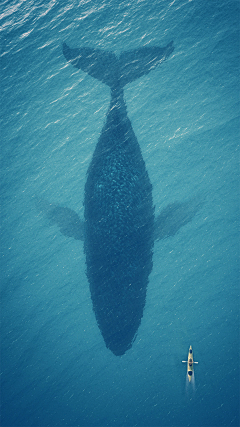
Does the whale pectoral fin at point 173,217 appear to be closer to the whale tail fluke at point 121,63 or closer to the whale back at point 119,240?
Result: the whale back at point 119,240

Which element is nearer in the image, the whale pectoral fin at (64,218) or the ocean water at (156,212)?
the ocean water at (156,212)

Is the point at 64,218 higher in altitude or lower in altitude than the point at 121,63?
lower

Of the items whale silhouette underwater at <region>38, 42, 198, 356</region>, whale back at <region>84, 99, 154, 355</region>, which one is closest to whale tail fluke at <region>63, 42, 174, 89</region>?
whale silhouette underwater at <region>38, 42, 198, 356</region>

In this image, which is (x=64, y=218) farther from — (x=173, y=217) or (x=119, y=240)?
(x=173, y=217)

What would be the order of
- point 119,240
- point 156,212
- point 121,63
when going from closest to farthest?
point 119,240
point 156,212
point 121,63

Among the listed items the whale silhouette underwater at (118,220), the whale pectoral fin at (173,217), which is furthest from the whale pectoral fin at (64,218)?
the whale pectoral fin at (173,217)

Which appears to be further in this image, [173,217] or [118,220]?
[173,217]

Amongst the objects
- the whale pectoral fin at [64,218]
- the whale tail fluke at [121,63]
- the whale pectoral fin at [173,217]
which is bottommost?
the whale pectoral fin at [173,217]

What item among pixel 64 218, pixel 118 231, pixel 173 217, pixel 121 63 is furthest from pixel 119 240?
pixel 121 63

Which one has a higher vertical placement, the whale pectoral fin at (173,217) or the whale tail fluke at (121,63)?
the whale tail fluke at (121,63)
